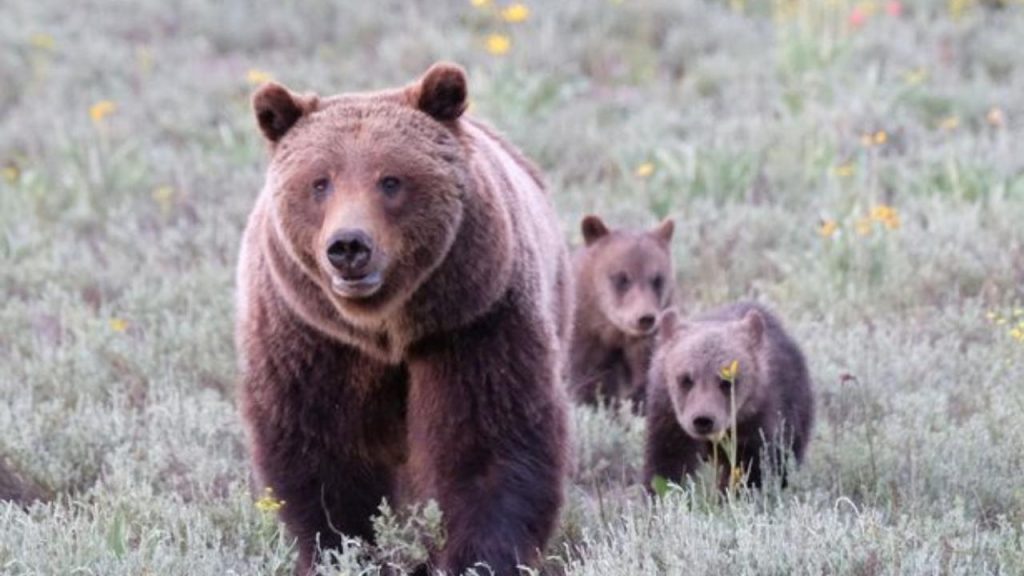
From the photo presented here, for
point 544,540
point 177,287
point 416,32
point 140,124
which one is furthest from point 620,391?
point 416,32

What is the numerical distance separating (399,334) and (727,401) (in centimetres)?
150

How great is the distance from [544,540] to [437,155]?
1097 millimetres

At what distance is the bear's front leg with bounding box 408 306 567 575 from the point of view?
4.71 meters

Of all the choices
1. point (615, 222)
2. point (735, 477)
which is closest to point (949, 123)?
point (615, 222)

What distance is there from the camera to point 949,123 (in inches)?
408

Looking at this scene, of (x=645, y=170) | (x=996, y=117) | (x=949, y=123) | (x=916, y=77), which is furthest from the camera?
(x=916, y=77)

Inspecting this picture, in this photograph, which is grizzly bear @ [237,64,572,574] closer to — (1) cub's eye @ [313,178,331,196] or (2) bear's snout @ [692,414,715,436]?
(1) cub's eye @ [313,178,331,196]

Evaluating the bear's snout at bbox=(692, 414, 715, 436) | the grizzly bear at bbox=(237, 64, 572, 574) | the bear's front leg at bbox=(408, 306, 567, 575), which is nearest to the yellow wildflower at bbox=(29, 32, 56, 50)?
the grizzly bear at bbox=(237, 64, 572, 574)

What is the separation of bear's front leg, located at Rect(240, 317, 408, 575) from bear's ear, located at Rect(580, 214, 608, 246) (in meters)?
2.96

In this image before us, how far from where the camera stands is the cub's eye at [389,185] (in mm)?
4539

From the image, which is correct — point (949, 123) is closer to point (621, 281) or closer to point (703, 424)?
point (621, 281)

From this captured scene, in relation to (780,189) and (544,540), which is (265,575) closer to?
(544,540)

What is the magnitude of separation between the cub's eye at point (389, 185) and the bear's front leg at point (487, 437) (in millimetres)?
417

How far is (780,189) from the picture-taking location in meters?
9.73
